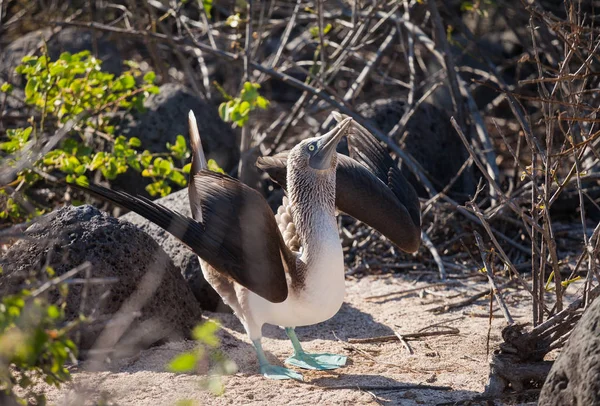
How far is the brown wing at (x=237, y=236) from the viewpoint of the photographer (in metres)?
3.90

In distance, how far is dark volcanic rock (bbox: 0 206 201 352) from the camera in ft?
14.0

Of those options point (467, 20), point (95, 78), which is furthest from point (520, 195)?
point (467, 20)

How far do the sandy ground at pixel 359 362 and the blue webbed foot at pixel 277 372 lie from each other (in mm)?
40

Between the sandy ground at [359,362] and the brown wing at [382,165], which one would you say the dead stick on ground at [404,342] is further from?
the brown wing at [382,165]

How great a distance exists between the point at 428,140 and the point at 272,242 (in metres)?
3.32

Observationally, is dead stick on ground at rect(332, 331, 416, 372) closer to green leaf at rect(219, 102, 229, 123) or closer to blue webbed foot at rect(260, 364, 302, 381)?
blue webbed foot at rect(260, 364, 302, 381)

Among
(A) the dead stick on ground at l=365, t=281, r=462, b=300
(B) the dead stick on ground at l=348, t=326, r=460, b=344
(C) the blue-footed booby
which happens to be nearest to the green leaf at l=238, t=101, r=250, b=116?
(C) the blue-footed booby

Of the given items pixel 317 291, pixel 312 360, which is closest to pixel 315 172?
pixel 317 291

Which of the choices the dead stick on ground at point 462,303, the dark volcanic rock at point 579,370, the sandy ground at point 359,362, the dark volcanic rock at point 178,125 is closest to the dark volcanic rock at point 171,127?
the dark volcanic rock at point 178,125

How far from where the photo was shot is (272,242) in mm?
3982

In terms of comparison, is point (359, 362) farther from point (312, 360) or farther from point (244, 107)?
point (244, 107)

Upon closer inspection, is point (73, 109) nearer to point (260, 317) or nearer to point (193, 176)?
point (193, 176)

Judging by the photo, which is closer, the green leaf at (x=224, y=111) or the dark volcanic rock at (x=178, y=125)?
the green leaf at (x=224, y=111)

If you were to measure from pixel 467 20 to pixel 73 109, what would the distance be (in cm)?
569
